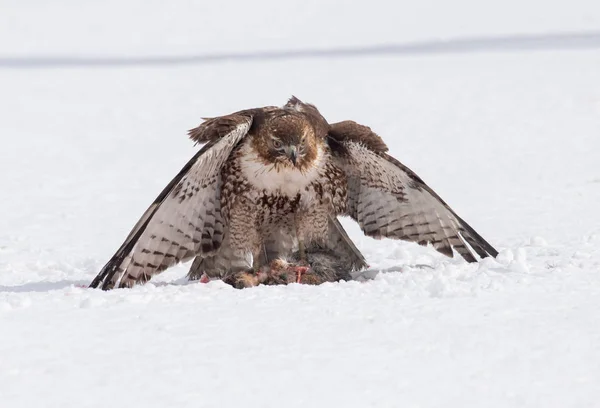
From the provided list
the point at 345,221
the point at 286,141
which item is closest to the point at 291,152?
the point at 286,141

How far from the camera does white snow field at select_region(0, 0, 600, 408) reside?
13.8ft

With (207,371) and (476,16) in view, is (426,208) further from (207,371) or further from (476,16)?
(476,16)

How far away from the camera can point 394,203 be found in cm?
715

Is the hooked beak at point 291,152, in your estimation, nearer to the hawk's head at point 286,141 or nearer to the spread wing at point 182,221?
the hawk's head at point 286,141

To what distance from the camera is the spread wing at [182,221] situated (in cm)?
650

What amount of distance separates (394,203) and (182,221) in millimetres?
1417

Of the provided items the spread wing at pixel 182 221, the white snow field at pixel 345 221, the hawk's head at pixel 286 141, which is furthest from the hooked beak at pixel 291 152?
the white snow field at pixel 345 221

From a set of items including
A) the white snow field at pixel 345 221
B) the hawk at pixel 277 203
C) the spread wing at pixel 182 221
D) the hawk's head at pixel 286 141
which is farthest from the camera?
the hawk's head at pixel 286 141

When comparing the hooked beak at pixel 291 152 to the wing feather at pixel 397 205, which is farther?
the wing feather at pixel 397 205

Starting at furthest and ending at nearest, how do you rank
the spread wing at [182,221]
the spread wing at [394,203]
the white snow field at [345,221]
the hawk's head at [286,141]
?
the spread wing at [394,203] → the hawk's head at [286,141] → the spread wing at [182,221] → the white snow field at [345,221]

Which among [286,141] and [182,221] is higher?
[286,141]

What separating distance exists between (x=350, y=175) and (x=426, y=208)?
55 centimetres

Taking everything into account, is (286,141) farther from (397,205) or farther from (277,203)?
(397,205)

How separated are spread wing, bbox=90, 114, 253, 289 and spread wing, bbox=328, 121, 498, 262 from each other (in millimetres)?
685
